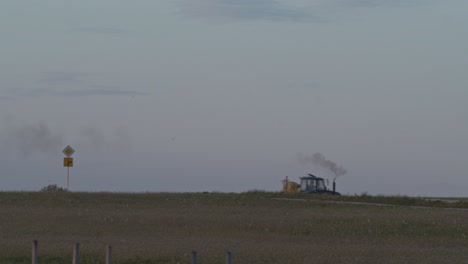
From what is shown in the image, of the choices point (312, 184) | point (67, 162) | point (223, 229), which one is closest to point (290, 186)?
point (312, 184)

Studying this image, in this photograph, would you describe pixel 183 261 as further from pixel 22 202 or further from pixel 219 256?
pixel 22 202

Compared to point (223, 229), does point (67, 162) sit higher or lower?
higher

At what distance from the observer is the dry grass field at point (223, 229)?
1153 inches

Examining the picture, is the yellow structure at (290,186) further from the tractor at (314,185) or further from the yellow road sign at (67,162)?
the yellow road sign at (67,162)

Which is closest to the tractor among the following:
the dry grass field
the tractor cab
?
the tractor cab

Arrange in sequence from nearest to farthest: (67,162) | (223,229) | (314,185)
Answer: (223,229)
(67,162)
(314,185)

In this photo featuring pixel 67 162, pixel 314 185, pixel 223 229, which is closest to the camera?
pixel 223 229

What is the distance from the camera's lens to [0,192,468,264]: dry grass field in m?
29.3

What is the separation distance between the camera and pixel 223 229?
129ft

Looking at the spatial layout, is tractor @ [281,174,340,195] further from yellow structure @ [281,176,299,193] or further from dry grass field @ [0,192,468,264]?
dry grass field @ [0,192,468,264]

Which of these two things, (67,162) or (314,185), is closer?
(67,162)

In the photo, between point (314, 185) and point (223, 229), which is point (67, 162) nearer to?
point (314, 185)

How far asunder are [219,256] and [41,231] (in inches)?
461

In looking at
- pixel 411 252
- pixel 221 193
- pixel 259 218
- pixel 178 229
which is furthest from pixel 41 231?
pixel 221 193
